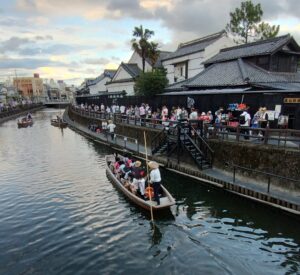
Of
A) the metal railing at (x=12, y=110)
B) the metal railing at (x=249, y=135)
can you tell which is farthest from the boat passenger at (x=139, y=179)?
the metal railing at (x=12, y=110)

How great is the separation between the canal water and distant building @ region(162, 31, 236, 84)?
82.4 feet

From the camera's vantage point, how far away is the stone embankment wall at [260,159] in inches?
547

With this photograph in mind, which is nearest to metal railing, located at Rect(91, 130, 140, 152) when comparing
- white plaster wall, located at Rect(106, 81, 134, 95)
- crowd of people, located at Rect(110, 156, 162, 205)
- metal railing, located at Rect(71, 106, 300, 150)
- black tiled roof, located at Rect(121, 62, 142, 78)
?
metal railing, located at Rect(71, 106, 300, 150)

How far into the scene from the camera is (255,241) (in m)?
11.1

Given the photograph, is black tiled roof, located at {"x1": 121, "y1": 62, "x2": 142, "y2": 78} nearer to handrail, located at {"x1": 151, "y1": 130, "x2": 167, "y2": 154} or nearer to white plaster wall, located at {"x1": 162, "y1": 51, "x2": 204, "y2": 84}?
white plaster wall, located at {"x1": 162, "y1": 51, "x2": 204, "y2": 84}

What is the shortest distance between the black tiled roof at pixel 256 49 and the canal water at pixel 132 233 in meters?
17.6

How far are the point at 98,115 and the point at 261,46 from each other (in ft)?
79.4

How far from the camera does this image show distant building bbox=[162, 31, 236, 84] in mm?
39031

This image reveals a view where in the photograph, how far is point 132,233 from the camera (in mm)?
11945

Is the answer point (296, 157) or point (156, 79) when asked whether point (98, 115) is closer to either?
point (156, 79)

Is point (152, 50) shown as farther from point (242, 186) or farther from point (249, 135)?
point (242, 186)

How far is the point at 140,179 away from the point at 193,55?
3027cm

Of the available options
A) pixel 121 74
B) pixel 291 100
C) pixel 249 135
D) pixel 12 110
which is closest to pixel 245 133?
pixel 249 135

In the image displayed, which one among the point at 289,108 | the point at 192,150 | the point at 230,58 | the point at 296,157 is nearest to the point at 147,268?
the point at 296,157
